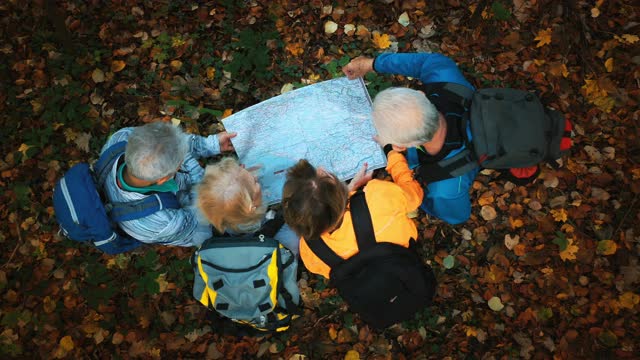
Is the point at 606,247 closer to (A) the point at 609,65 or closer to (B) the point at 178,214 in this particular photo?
(A) the point at 609,65

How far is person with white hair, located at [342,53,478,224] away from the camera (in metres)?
2.28

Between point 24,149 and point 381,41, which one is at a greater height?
point 381,41

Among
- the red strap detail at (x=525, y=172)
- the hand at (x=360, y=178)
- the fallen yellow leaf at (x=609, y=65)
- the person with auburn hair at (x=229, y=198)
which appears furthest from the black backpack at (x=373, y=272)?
the fallen yellow leaf at (x=609, y=65)

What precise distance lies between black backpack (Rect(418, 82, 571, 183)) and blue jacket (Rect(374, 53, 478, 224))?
0.45 feet

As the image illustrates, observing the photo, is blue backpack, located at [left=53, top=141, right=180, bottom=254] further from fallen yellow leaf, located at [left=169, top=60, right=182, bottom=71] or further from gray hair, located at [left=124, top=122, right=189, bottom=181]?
fallen yellow leaf, located at [left=169, top=60, right=182, bottom=71]

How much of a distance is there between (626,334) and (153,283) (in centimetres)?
360

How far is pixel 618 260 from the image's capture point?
10.3 feet

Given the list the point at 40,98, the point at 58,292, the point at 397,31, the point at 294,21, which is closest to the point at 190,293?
the point at 58,292

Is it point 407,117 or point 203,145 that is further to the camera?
point 203,145

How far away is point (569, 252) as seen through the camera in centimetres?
317

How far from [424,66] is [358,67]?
1.70 feet

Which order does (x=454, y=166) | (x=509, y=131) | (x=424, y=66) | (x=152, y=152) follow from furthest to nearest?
(x=424, y=66) → (x=454, y=166) → (x=152, y=152) → (x=509, y=131)

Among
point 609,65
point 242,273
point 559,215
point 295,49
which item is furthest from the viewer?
point 295,49

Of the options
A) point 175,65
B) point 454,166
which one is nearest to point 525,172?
point 454,166
